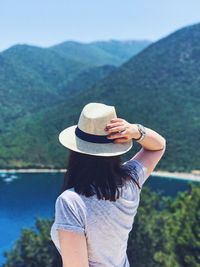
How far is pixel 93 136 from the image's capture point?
118 centimetres

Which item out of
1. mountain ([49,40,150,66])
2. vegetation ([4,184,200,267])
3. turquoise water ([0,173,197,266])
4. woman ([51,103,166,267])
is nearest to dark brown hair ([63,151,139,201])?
woman ([51,103,166,267])

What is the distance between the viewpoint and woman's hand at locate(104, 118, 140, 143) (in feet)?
3.92

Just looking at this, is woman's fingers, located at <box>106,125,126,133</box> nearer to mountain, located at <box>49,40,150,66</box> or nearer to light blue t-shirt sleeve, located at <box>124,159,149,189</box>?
light blue t-shirt sleeve, located at <box>124,159,149,189</box>

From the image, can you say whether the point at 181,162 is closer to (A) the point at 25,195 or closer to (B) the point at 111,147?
(A) the point at 25,195

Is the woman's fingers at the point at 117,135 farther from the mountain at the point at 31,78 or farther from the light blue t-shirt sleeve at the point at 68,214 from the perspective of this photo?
the mountain at the point at 31,78

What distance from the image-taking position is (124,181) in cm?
124

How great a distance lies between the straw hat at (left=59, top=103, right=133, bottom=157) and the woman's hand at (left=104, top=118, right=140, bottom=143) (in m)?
0.01

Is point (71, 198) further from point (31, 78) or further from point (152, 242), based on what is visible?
point (31, 78)

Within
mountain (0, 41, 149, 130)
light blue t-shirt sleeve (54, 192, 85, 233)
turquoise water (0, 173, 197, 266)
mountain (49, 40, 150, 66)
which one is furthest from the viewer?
mountain (49, 40, 150, 66)

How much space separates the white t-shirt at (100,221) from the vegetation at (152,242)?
10437 mm

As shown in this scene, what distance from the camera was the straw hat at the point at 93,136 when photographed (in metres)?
1.17

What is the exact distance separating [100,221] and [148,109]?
4319cm

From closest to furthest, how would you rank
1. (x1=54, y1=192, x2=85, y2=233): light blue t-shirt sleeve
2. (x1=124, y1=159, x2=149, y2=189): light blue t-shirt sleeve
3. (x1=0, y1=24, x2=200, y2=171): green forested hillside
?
1. (x1=54, y1=192, x2=85, y2=233): light blue t-shirt sleeve
2. (x1=124, y1=159, x2=149, y2=189): light blue t-shirt sleeve
3. (x1=0, y1=24, x2=200, y2=171): green forested hillside

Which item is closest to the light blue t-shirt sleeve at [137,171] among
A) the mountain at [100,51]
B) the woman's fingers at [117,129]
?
the woman's fingers at [117,129]
